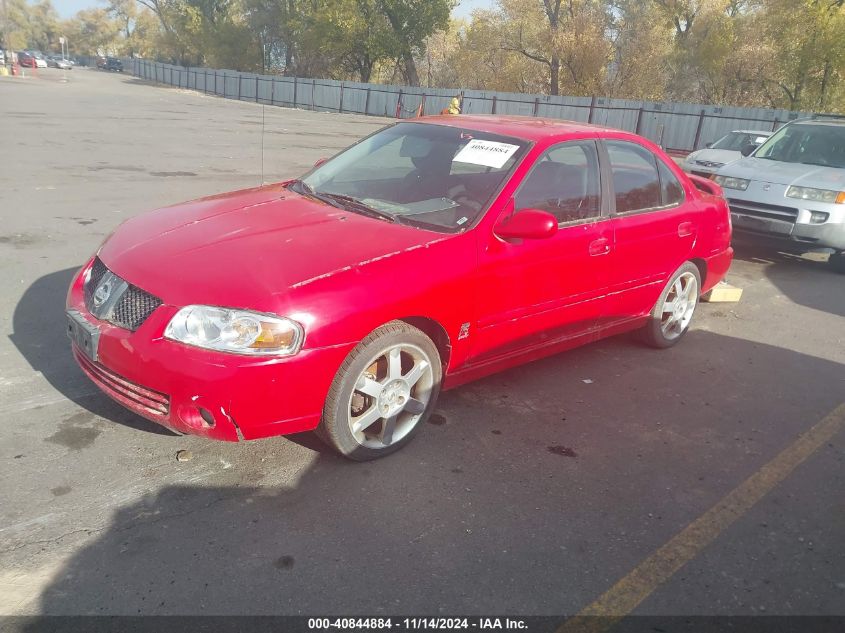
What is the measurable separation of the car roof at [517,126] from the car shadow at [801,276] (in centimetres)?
389

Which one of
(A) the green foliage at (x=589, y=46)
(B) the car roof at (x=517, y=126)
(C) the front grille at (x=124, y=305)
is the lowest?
(C) the front grille at (x=124, y=305)

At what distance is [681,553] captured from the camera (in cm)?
304

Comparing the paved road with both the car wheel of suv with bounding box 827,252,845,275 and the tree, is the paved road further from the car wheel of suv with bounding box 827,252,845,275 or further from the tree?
the tree

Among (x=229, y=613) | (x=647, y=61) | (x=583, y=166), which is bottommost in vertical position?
(x=229, y=613)

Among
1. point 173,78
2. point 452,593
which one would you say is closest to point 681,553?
point 452,593

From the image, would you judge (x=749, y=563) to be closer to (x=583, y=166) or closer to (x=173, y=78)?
(x=583, y=166)

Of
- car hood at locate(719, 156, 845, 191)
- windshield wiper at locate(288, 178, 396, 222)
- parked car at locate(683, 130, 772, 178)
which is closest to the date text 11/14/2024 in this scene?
windshield wiper at locate(288, 178, 396, 222)

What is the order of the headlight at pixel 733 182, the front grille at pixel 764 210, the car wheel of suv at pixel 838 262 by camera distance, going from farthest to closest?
the headlight at pixel 733 182, the car wheel of suv at pixel 838 262, the front grille at pixel 764 210

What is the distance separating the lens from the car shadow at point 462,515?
2604 millimetres

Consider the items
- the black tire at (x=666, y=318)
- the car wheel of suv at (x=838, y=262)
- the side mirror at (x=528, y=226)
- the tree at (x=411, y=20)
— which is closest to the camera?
the side mirror at (x=528, y=226)

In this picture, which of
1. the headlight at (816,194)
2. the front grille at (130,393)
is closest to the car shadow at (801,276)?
the headlight at (816,194)

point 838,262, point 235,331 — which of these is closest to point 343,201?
point 235,331

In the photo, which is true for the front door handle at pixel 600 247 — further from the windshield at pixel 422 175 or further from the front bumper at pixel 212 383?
the front bumper at pixel 212 383

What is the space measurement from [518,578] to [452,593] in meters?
0.29
